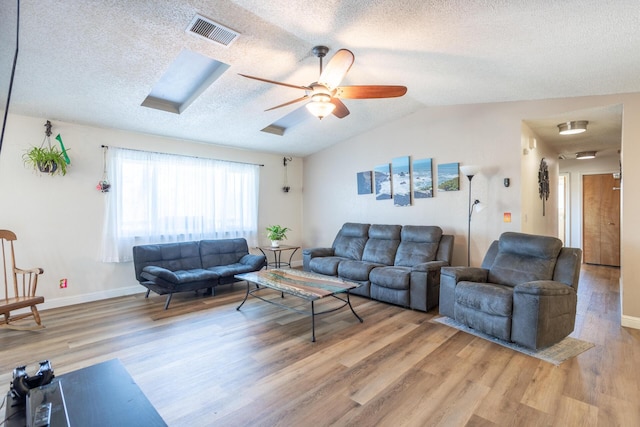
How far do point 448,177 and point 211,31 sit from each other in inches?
138

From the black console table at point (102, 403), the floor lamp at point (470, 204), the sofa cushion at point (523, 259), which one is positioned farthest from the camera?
the floor lamp at point (470, 204)

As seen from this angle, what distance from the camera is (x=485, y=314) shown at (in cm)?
298

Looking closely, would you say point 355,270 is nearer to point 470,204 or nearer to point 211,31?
point 470,204

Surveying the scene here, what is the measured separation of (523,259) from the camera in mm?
3363

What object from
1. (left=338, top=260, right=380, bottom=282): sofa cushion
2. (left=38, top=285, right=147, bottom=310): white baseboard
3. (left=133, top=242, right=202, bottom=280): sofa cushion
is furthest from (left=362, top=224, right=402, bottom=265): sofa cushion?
(left=38, top=285, right=147, bottom=310): white baseboard

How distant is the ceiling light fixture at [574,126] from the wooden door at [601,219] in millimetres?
3618

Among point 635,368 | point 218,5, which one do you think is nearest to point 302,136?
point 218,5

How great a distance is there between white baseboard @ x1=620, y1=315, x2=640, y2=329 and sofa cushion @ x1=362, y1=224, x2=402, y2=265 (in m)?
2.52

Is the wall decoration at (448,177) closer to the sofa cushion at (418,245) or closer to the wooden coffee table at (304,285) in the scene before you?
the sofa cushion at (418,245)

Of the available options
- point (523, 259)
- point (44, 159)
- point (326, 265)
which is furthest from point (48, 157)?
point (523, 259)

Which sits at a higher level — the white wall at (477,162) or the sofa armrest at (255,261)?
the white wall at (477,162)

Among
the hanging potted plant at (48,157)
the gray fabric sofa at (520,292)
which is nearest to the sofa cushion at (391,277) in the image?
the gray fabric sofa at (520,292)

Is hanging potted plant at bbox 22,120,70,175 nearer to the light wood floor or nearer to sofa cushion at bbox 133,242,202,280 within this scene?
sofa cushion at bbox 133,242,202,280

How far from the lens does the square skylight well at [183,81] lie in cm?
327
